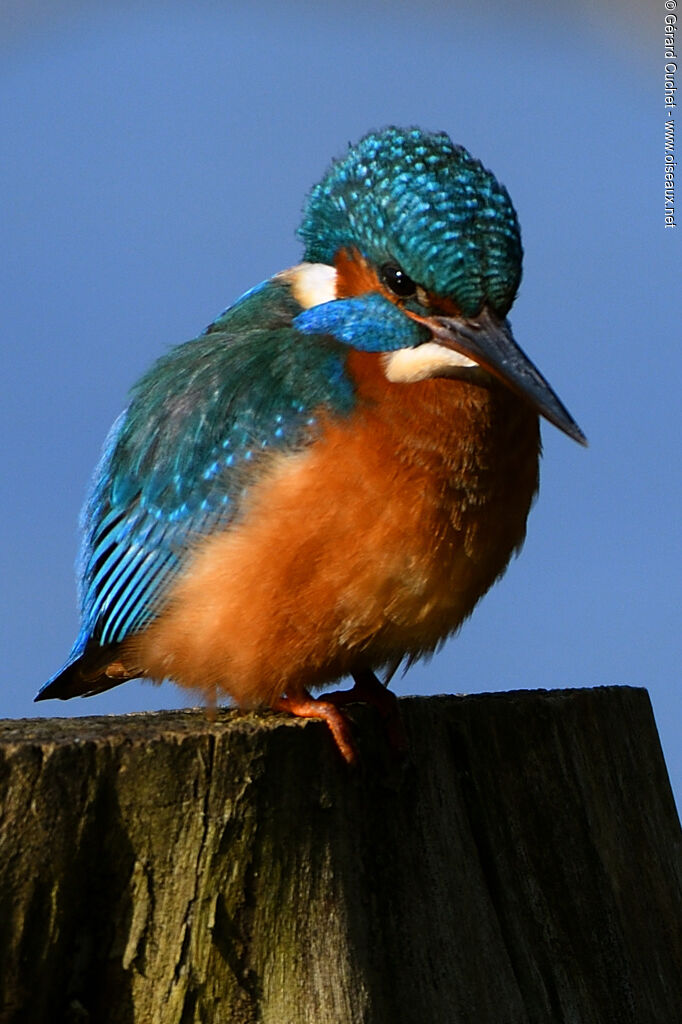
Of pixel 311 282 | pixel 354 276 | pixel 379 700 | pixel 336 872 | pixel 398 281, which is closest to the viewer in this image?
pixel 336 872

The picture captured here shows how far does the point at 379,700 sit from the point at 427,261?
1143mm

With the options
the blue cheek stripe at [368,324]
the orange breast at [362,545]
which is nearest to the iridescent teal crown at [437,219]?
the blue cheek stripe at [368,324]

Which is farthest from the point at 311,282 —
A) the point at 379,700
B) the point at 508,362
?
the point at 379,700

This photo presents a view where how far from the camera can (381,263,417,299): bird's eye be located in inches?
146

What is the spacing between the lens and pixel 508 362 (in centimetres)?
352

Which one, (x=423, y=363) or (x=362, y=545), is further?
(x=423, y=363)

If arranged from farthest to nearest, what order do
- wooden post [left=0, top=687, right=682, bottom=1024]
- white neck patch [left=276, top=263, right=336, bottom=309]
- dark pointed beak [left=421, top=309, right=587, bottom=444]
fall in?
white neck patch [left=276, top=263, right=336, bottom=309] → dark pointed beak [left=421, top=309, right=587, bottom=444] → wooden post [left=0, top=687, right=682, bottom=1024]

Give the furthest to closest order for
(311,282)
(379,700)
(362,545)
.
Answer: (311,282), (362,545), (379,700)

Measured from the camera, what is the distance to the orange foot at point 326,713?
3074 mm

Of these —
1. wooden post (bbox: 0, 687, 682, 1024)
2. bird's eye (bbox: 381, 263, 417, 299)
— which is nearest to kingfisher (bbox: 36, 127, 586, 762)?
bird's eye (bbox: 381, 263, 417, 299)

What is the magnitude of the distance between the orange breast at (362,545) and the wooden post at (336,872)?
0.30 meters

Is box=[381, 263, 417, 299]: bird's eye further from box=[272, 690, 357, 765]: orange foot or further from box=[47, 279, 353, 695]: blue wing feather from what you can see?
box=[272, 690, 357, 765]: orange foot

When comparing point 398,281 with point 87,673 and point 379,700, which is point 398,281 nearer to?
point 379,700

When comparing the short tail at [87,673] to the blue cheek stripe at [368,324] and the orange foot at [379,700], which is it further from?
the blue cheek stripe at [368,324]
